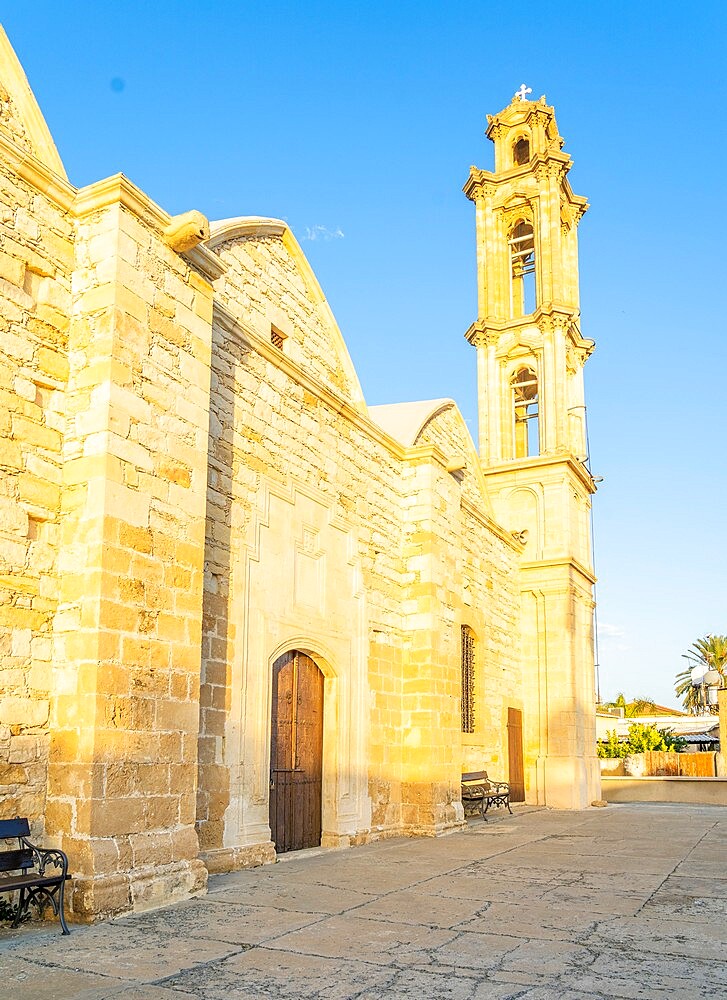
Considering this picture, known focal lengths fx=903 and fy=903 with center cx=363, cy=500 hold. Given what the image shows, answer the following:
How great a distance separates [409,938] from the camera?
496 cm

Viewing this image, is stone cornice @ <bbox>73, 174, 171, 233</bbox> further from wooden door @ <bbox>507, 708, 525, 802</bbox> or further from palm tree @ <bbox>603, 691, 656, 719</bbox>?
palm tree @ <bbox>603, 691, 656, 719</bbox>

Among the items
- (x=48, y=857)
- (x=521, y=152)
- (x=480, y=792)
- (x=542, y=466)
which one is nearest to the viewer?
(x=48, y=857)

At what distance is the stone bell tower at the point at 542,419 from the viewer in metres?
16.4

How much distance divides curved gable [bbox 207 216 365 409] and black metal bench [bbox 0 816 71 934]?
15.9 feet

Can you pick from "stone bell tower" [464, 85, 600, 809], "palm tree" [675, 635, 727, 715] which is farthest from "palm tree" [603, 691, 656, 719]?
"stone bell tower" [464, 85, 600, 809]

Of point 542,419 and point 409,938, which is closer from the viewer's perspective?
point 409,938

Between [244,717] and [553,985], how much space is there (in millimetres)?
3954

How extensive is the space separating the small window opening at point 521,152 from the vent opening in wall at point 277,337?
1338cm

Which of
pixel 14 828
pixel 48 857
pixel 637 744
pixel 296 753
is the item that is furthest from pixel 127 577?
pixel 637 744

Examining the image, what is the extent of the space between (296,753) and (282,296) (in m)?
4.59

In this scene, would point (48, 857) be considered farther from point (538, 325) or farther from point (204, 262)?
point (538, 325)

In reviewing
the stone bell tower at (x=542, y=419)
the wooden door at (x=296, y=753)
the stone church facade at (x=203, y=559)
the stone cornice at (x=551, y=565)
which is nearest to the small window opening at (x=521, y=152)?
the stone bell tower at (x=542, y=419)

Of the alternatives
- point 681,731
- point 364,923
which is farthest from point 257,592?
point 681,731

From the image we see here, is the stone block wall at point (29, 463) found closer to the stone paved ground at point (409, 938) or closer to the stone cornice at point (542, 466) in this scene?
the stone paved ground at point (409, 938)
